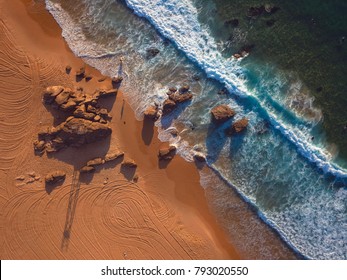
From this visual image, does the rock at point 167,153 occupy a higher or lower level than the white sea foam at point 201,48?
lower

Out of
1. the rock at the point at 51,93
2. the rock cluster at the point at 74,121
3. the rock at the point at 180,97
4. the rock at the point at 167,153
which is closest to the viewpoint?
the rock cluster at the point at 74,121

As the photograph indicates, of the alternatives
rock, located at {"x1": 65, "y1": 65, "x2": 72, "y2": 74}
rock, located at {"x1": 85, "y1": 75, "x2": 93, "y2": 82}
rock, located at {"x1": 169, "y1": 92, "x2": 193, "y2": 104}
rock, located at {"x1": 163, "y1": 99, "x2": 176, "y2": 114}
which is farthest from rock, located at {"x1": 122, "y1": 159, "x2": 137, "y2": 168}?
rock, located at {"x1": 65, "y1": 65, "x2": 72, "y2": 74}

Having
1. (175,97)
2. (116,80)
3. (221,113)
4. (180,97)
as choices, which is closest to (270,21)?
(221,113)

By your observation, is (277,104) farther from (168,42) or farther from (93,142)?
(93,142)

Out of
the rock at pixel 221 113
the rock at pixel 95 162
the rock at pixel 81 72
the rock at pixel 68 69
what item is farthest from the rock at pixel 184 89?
the rock at pixel 68 69

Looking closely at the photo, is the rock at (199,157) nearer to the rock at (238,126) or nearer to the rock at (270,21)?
the rock at (238,126)

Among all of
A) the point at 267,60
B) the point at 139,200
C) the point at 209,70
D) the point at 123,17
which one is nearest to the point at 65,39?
the point at 123,17
